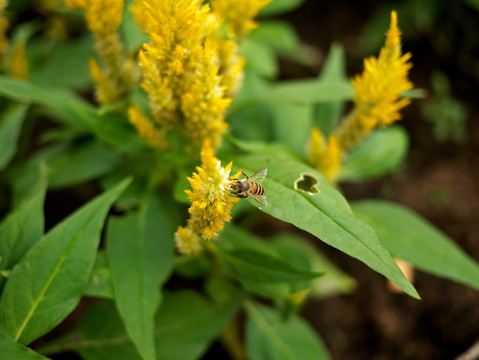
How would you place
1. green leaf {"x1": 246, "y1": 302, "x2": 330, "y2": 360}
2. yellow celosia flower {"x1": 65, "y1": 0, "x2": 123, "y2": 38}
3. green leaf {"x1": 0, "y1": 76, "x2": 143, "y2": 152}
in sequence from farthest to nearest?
green leaf {"x1": 246, "y1": 302, "x2": 330, "y2": 360} < green leaf {"x1": 0, "y1": 76, "x2": 143, "y2": 152} < yellow celosia flower {"x1": 65, "y1": 0, "x2": 123, "y2": 38}

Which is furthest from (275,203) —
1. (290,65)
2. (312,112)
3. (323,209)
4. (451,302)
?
(290,65)

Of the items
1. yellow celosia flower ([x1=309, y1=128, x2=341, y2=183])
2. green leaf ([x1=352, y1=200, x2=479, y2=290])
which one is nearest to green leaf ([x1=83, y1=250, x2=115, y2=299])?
yellow celosia flower ([x1=309, y1=128, x2=341, y2=183])

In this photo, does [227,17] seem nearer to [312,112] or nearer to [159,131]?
[159,131]

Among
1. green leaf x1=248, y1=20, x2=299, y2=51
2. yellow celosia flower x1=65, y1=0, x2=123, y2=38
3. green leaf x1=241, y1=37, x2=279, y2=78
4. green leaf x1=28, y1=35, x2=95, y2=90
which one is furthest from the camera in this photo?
green leaf x1=248, y1=20, x2=299, y2=51

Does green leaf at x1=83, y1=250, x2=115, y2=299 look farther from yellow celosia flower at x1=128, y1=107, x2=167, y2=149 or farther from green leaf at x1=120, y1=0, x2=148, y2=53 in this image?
green leaf at x1=120, y1=0, x2=148, y2=53

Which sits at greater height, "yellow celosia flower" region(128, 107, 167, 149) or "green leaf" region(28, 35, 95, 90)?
"yellow celosia flower" region(128, 107, 167, 149)

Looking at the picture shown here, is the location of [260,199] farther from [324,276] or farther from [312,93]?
[324,276]
